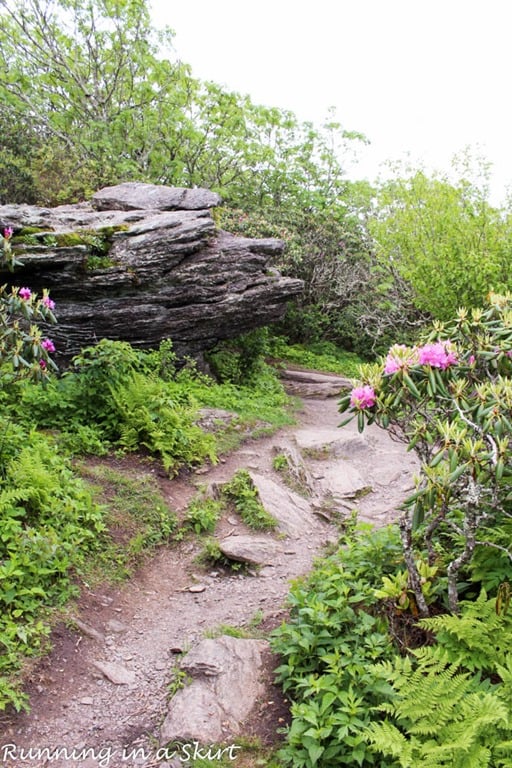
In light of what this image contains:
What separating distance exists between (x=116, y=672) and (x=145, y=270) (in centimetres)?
762

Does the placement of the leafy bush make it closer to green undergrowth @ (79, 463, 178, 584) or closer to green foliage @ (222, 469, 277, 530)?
green undergrowth @ (79, 463, 178, 584)

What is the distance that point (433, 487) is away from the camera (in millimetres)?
3289

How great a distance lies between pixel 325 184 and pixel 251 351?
9545 mm

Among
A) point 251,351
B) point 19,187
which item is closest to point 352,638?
point 251,351

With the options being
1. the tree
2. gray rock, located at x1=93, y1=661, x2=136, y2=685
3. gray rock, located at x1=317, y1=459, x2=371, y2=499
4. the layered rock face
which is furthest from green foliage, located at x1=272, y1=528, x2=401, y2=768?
the tree

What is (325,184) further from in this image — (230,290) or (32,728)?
(32,728)

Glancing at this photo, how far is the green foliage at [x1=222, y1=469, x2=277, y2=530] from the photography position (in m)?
6.55

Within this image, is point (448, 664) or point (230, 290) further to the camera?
point (230, 290)

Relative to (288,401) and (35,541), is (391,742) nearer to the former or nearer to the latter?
(35,541)

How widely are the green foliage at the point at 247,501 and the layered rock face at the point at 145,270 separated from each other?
4599 mm

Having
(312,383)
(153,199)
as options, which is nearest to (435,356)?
(153,199)

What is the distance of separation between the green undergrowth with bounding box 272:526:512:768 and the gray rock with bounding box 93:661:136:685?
3.87ft

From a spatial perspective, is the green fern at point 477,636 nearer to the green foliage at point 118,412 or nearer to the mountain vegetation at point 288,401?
the mountain vegetation at point 288,401

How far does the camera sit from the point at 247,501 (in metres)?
6.85
